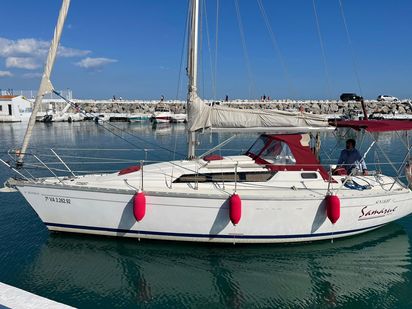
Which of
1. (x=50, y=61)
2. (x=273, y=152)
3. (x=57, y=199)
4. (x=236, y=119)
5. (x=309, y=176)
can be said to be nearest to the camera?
(x=57, y=199)

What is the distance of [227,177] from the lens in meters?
9.53

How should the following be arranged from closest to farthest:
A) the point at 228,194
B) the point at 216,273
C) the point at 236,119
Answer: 1. the point at 216,273
2. the point at 228,194
3. the point at 236,119

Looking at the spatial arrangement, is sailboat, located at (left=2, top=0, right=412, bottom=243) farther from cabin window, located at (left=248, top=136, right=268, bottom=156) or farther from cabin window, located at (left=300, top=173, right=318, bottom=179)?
cabin window, located at (left=248, top=136, right=268, bottom=156)

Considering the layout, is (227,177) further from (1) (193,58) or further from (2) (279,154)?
(1) (193,58)

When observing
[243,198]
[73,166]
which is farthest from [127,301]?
[73,166]

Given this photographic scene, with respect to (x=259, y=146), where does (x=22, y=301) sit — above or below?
below

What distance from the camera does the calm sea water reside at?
707 cm

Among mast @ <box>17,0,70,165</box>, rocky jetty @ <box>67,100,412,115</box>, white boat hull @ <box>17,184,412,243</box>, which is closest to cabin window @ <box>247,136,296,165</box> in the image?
white boat hull @ <box>17,184,412,243</box>

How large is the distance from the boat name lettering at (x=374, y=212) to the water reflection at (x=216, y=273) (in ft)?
2.70

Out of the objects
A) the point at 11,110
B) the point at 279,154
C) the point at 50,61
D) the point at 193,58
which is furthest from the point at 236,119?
the point at 11,110

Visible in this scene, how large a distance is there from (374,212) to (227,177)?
3.89m

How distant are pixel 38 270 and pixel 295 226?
5950 millimetres

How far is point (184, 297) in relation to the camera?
23.3 ft

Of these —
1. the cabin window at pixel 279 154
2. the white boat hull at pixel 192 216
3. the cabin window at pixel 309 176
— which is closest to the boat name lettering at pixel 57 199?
the white boat hull at pixel 192 216
